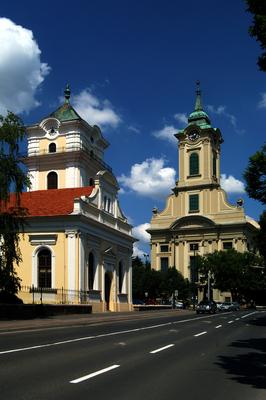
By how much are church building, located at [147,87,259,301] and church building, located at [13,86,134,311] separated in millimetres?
44596

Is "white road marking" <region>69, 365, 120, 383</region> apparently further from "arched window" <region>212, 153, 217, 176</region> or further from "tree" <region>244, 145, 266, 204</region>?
"arched window" <region>212, 153, 217, 176</region>

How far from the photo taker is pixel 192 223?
Answer: 111 metres

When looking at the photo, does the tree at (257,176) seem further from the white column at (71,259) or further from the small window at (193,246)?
the small window at (193,246)

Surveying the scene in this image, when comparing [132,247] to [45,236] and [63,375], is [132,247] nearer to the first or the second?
[45,236]

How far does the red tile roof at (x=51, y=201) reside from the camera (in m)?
52.5

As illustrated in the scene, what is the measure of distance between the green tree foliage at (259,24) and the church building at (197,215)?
89075mm

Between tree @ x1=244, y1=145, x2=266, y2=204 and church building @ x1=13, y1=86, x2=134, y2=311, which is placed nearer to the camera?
tree @ x1=244, y1=145, x2=266, y2=204

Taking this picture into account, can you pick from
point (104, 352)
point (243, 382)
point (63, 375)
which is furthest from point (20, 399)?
point (104, 352)

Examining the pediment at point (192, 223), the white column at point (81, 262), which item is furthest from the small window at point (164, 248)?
the white column at point (81, 262)

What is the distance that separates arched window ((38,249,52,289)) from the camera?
52.4 metres

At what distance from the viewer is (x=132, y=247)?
6606cm

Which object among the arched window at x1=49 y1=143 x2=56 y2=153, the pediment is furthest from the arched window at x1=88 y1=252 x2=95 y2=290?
the pediment

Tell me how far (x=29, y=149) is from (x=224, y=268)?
4014cm

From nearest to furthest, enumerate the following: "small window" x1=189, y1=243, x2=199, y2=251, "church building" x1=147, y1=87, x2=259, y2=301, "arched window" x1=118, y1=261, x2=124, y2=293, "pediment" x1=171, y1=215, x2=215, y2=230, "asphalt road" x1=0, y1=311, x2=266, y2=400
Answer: "asphalt road" x1=0, y1=311, x2=266, y2=400 → "arched window" x1=118, y1=261, x2=124, y2=293 → "church building" x1=147, y1=87, x2=259, y2=301 → "pediment" x1=171, y1=215, x2=215, y2=230 → "small window" x1=189, y1=243, x2=199, y2=251
